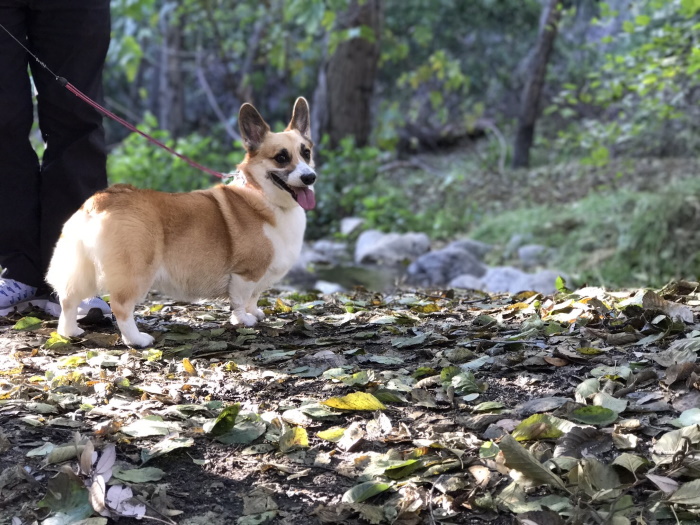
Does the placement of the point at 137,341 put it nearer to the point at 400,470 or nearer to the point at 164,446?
the point at 164,446

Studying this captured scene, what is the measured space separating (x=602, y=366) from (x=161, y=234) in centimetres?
180

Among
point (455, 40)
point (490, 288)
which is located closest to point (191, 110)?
point (455, 40)

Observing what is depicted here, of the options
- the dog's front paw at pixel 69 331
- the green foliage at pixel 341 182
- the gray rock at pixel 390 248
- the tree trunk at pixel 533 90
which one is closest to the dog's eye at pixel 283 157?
the dog's front paw at pixel 69 331

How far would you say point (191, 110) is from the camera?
2006 cm

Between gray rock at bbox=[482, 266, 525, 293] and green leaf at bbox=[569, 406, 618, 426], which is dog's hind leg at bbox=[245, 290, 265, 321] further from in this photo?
gray rock at bbox=[482, 266, 525, 293]

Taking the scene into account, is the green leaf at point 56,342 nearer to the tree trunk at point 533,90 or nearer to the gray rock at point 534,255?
the gray rock at point 534,255

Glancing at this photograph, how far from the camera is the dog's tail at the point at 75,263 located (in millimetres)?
3088

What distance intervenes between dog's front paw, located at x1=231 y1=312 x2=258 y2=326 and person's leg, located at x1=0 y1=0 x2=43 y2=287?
1.01 metres

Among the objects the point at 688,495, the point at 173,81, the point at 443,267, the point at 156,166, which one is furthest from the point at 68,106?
the point at 173,81

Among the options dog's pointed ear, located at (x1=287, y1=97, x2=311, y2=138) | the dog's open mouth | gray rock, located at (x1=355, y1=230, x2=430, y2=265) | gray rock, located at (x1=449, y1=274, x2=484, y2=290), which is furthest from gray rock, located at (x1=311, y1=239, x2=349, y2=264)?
the dog's open mouth

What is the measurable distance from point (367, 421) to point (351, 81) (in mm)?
8320

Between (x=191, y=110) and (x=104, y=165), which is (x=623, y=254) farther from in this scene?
(x=191, y=110)

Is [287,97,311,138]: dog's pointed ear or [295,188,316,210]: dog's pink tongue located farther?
[287,97,311,138]: dog's pointed ear

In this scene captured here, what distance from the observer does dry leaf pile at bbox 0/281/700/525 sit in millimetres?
1928
